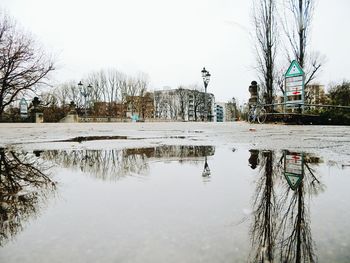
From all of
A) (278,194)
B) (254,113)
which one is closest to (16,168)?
(278,194)

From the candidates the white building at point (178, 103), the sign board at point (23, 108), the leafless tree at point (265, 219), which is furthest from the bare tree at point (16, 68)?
the white building at point (178, 103)

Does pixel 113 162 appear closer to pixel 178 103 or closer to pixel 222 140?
pixel 222 140

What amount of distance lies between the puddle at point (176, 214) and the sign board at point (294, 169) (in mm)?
11

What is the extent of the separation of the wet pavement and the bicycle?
15821 mm

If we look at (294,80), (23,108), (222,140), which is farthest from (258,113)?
(23,108)

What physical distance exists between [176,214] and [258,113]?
18.2m

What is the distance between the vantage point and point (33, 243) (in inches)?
56.1

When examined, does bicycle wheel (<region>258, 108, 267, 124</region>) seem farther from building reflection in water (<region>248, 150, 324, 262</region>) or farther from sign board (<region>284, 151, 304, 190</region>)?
building reflection in water (<region>248, 150, 324, 262</region>)

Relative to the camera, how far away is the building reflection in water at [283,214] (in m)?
1.33

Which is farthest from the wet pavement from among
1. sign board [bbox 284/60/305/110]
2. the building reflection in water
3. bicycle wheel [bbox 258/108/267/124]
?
bicycle wheel [bbox 258/108/267/124]

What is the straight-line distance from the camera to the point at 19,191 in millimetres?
2322

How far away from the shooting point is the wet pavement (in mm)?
1329

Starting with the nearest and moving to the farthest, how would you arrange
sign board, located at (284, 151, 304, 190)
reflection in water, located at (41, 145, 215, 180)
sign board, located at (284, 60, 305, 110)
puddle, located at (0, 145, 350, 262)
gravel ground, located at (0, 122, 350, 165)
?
1. puddle, located at (0, 145, 350, 262)
2. sign board, located at (284, 151, 304, 190)
3. reflection in water, located at (41, 145, 215, 180)
4. gravel ground, located at (0, 122, 350, 165)
5. sign board, located at (284, 60, 305, 110)

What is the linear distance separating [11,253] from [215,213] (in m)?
1.15
